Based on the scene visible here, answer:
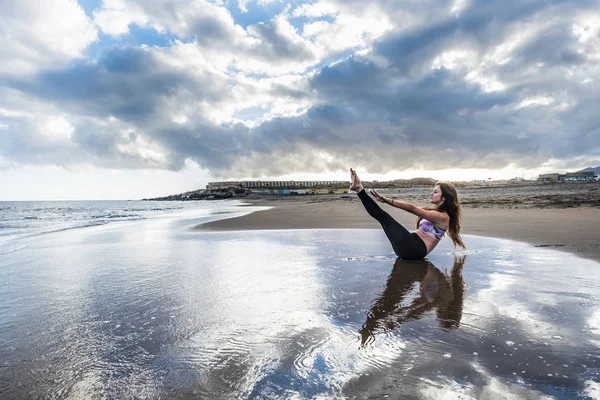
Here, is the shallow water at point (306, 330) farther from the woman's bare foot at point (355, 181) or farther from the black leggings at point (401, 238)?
the woman's bare foot at point (355, 181)

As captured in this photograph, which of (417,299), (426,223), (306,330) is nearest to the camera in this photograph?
(306,330)

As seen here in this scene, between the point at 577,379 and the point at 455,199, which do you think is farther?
the point at 455,199

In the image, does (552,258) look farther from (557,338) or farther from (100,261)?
(100,261)

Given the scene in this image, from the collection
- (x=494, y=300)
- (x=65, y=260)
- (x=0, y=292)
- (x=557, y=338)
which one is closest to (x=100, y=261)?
(x=65, y=260)

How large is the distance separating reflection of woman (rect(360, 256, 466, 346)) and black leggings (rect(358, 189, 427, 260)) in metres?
0.51

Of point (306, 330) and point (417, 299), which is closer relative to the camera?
point (306, 330)

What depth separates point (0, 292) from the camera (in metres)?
4.56

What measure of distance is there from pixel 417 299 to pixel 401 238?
226 cm

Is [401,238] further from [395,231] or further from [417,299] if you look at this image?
[417,299]

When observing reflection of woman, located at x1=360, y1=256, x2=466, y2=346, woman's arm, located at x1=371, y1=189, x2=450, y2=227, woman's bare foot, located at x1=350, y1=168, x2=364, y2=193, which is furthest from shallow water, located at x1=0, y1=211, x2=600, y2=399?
woman's bare foot, located at x1=350, y1=168, x2=364, y2=193

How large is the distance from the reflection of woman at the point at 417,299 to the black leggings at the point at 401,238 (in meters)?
0.51

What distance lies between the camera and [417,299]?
150 inches

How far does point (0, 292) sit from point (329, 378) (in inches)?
190

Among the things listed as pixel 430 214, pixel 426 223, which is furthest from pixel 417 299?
pixel 426 223
